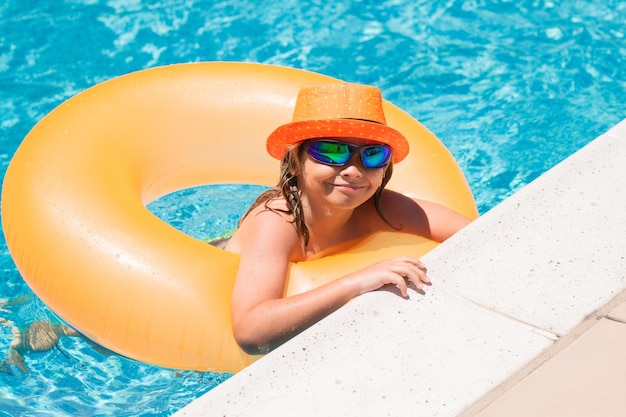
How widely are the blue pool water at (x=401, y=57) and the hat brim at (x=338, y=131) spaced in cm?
154

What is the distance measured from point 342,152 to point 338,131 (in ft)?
0.27

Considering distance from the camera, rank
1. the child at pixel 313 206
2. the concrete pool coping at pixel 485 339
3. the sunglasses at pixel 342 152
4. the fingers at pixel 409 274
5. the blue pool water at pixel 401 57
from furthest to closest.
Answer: the blue pool water at pixel 401 57 < the sunglasses at pixel 342 152 < the child at pixel 313 206 < the fingers at pixel 409 274 < the concrete pool coping at pixel 485 339

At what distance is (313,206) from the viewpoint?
3.45 meters

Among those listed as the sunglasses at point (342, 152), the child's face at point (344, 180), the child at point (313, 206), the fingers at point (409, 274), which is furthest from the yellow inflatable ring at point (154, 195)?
the fingers at point (409, 274)

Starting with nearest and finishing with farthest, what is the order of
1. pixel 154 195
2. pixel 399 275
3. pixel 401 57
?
pixel 399 275, pixel 154 195, pixel 401 57

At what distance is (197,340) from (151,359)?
213mm

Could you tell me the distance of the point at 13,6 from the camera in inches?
264

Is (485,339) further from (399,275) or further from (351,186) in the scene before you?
(351,186)

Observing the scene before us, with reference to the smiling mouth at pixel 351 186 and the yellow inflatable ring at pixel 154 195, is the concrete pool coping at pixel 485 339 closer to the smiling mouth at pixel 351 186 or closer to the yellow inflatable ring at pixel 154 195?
the smiling mouth at pixel 351 186

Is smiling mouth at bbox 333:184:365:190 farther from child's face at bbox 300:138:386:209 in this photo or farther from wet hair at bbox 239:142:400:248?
wet hair at bbox 239:142:400:248

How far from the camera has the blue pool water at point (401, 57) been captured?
545 cm

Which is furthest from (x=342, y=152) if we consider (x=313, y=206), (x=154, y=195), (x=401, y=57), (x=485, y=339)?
(x=401, y=57)

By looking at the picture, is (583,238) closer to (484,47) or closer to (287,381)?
(287,381)

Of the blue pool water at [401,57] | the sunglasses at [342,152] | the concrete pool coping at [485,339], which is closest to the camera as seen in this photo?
the concrete pool coping at [485,339]
